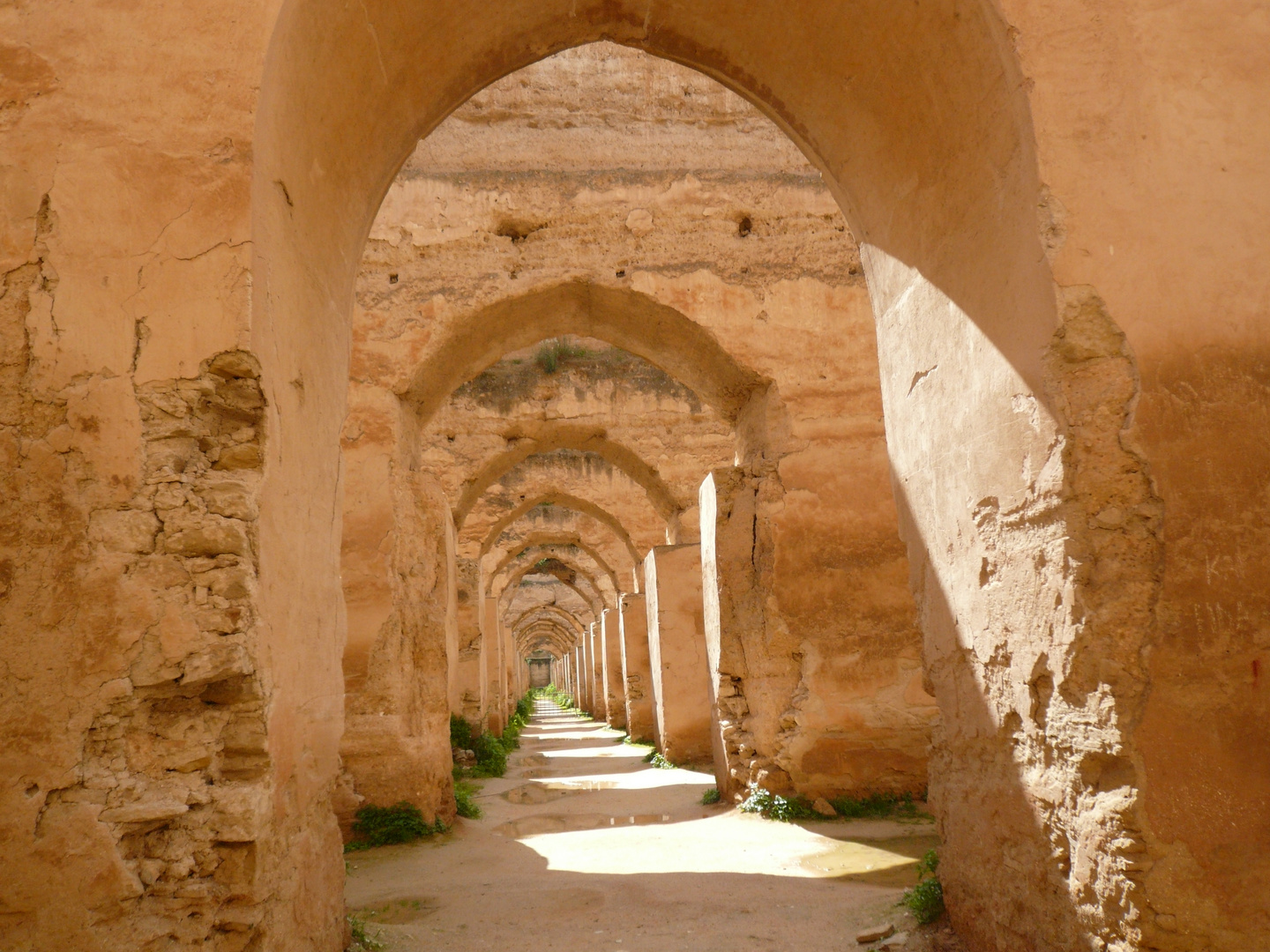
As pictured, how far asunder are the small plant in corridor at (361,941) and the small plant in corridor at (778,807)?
11.5ft

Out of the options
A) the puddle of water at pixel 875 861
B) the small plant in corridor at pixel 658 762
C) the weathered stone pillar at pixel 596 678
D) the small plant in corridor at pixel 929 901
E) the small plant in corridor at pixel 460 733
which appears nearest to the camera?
the small plant in corridor at pixel 929 901

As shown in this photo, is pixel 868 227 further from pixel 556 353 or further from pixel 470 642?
pixel 470 642

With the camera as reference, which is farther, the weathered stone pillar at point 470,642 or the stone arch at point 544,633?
the stone arch at point 544,633

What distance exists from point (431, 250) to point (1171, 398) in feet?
20.9

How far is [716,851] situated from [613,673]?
12481 millimetres

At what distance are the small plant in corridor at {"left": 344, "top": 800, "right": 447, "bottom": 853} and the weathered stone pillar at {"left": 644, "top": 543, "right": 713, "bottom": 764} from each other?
3.98 metres

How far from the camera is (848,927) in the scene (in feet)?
12.7

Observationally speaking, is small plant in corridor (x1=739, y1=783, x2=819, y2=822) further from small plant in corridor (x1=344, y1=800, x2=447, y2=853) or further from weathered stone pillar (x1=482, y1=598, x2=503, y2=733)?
weathered stone pillar (x1=482, y1=598, x2=503, y2=733)

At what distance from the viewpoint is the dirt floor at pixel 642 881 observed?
12.9 feet

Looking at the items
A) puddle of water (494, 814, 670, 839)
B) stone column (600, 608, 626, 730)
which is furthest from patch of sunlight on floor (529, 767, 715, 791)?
stone column (600, 608, 626, 730)

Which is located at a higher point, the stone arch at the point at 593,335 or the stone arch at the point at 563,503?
the stone arch at the point at 593,335

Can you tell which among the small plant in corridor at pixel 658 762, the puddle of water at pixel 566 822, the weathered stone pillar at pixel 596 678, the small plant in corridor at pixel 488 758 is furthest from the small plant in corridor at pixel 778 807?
the weathered stone pillar at pixel 596 678

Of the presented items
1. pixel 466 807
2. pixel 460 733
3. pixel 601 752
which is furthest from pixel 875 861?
pixel 601 752

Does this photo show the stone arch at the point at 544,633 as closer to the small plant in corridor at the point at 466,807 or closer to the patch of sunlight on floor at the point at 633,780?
the patch of sunlight on floor at the point at 633,780
